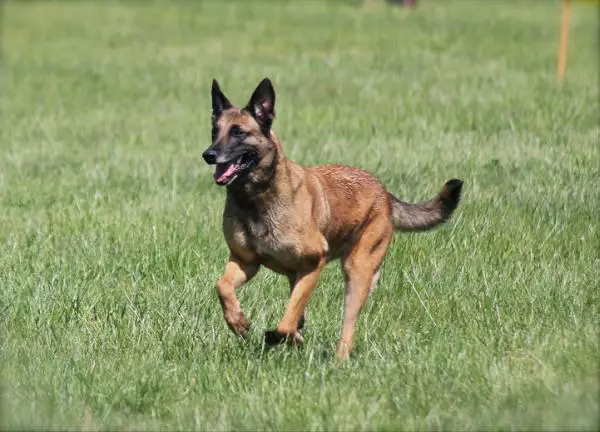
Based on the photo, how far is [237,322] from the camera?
24.0ft

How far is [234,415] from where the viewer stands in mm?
6371

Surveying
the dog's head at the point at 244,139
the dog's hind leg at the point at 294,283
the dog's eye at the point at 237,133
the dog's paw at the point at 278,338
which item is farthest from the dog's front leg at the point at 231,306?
the dog's eye at the point at 237,133

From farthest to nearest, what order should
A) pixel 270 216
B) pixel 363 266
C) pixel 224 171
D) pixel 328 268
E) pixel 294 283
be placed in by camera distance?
pixel 328 268
pixel 363 266
pixel 294 283
pixel 270 216
pixel 224 171

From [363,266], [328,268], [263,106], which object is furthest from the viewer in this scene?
[328,268]

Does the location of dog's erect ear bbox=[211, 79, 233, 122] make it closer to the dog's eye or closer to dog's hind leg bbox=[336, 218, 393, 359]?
the dog's eye

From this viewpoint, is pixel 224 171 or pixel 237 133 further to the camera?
pixel 237 133

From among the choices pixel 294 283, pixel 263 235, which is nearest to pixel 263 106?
pixel 263 235

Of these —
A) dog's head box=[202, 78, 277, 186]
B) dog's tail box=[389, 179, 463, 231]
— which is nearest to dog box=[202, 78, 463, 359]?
dog's head box=[202, 78, 277, 186]

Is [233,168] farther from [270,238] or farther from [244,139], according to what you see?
[270,238]

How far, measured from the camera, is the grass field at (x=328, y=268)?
256 inches

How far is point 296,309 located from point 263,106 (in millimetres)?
1216

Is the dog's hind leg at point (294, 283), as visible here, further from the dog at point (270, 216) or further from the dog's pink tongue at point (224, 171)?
the dog's pink tongue at point (224, 171)

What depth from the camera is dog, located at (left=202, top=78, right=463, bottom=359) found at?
7469 mm

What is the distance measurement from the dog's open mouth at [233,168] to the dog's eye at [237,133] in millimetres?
98
